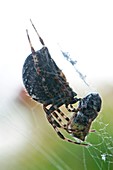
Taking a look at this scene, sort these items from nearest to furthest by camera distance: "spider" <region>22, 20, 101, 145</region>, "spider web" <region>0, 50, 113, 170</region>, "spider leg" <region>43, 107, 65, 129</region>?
1. "spider" <region>22, 20, 101, 145</region>
2. "spider leg" <region>43, 107, 65, 129</region>
3. "spider web" <region>0, 50, 113, 170</region>

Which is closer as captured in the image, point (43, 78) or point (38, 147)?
point (43, 78)

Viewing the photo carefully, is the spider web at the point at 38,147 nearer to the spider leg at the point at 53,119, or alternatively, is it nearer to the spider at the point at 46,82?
the spider leg at the point at 53,119

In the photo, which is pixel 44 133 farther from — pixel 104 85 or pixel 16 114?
pixel 104 85

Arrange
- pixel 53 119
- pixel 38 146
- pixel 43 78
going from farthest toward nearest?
pixel 38 146
pixel 53 119
pixel 43 78

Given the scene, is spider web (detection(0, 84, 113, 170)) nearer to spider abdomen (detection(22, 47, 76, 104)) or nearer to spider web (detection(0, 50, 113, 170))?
spider web (detection(0, 50, 113, 170))

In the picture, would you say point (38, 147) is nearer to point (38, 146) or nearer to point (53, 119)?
point (38, 146)

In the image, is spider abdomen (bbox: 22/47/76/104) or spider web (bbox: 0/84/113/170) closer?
spider abdomen (bbox: 22/47/76/104)

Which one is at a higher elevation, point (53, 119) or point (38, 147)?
point (38, 147)

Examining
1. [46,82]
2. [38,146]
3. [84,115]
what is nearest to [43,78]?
[46,82]

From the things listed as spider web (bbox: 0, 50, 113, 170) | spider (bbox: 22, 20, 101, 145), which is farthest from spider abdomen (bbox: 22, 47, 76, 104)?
spider web (bbox: 0, 50, 113, 170)

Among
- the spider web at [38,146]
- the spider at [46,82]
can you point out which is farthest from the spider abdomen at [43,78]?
the spider web at [38,146]

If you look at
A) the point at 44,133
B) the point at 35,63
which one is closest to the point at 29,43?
the point at 35,63
